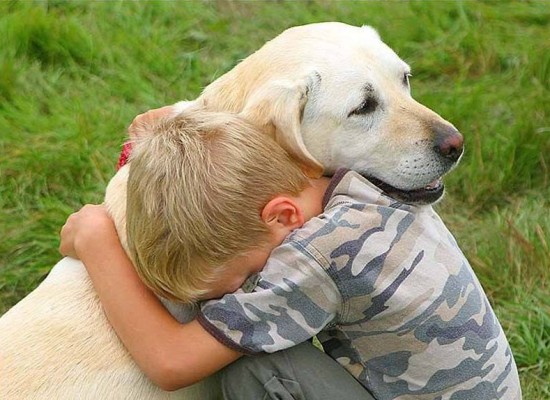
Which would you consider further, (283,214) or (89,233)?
(89,233)

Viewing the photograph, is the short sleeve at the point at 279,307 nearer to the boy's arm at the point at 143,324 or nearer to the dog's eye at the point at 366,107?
the boy's arm at the point at 143,324

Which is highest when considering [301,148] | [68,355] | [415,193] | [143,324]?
[301,148]

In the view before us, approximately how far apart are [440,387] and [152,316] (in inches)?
29.5

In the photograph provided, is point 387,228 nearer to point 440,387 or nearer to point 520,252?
point 440,387

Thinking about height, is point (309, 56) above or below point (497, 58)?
above

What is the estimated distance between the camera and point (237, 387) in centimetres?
259

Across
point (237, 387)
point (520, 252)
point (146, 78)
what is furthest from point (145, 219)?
point (146, 78)

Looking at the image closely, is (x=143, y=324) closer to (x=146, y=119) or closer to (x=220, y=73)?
(x=146, y=119)

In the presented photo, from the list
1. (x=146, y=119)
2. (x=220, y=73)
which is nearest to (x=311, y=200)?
(x=146, y=119)

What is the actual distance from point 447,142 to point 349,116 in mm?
259

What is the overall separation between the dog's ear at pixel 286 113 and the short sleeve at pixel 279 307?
Result: 27 cm

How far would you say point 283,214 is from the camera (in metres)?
2.48

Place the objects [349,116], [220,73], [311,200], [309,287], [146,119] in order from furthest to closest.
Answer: [220,73]
[146,119]
[349,116]
[311,200]
[309,287]

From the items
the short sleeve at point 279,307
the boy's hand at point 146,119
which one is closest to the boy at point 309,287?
the short sleeve at point 279,307
